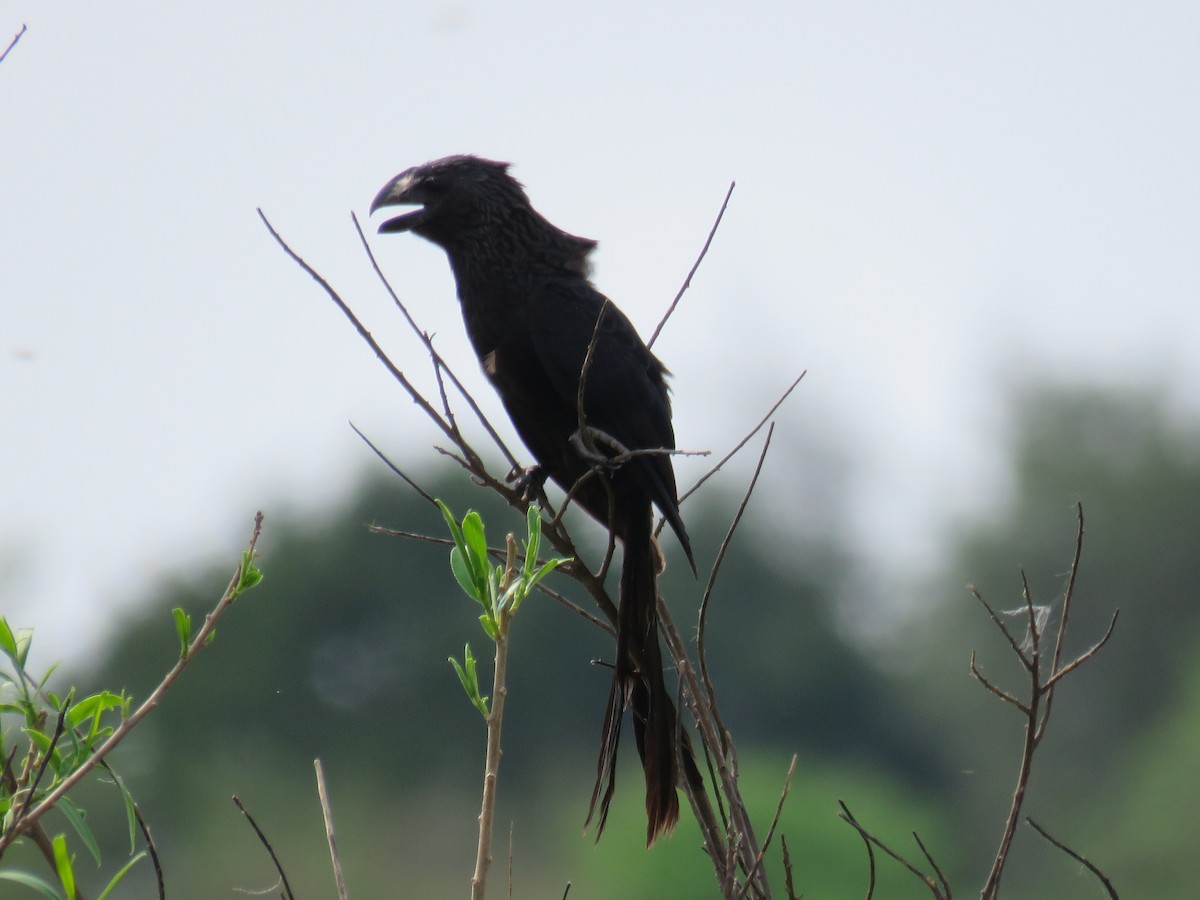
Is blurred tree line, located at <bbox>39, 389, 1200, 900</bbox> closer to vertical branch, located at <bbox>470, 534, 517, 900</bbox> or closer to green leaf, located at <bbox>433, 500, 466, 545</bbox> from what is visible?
green leaf, located at <bbox>433, 500, 466, 545</bbox>

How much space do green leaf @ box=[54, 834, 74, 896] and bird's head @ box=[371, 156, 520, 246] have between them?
344cm

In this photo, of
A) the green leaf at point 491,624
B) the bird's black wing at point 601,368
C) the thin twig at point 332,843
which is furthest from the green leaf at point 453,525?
the bird's black wing at point 601,368

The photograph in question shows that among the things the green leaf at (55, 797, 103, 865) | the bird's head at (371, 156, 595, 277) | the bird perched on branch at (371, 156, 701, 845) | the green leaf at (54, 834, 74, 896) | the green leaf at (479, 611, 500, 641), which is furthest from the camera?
the bird's head at (371, 156, 595, 277)

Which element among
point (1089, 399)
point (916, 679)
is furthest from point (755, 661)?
point (1089, 399)

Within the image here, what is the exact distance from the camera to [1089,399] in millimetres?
63688

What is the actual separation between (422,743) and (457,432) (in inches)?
2064

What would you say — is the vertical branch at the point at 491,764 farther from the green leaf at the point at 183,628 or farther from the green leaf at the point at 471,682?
the green leaf at the point at 183,628

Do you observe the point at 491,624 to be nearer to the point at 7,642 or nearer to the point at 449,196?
the point at 7,642

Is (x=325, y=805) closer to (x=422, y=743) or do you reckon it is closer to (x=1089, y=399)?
(x=422, y=743)

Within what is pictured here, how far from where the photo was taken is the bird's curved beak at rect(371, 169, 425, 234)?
16.4 ft

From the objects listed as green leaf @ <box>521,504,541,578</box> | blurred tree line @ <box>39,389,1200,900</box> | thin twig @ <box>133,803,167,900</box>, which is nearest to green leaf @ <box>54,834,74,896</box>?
thin twig @ <box>133,803,167,900</box>

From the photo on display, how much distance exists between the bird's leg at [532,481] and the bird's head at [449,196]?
938 mm

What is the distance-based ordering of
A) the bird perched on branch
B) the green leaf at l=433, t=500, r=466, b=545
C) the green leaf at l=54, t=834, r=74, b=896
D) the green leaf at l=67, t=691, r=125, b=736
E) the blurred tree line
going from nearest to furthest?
1. the green leaf at l=54, t=834, r=74, b=896
2. the green leaf at l=67, t=691, r=125, b=736
3. the green leaf at l=433, t=500, r=466, b=545
4. the bird perched on branch
5. the blurred tree line

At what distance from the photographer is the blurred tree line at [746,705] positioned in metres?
42.1
